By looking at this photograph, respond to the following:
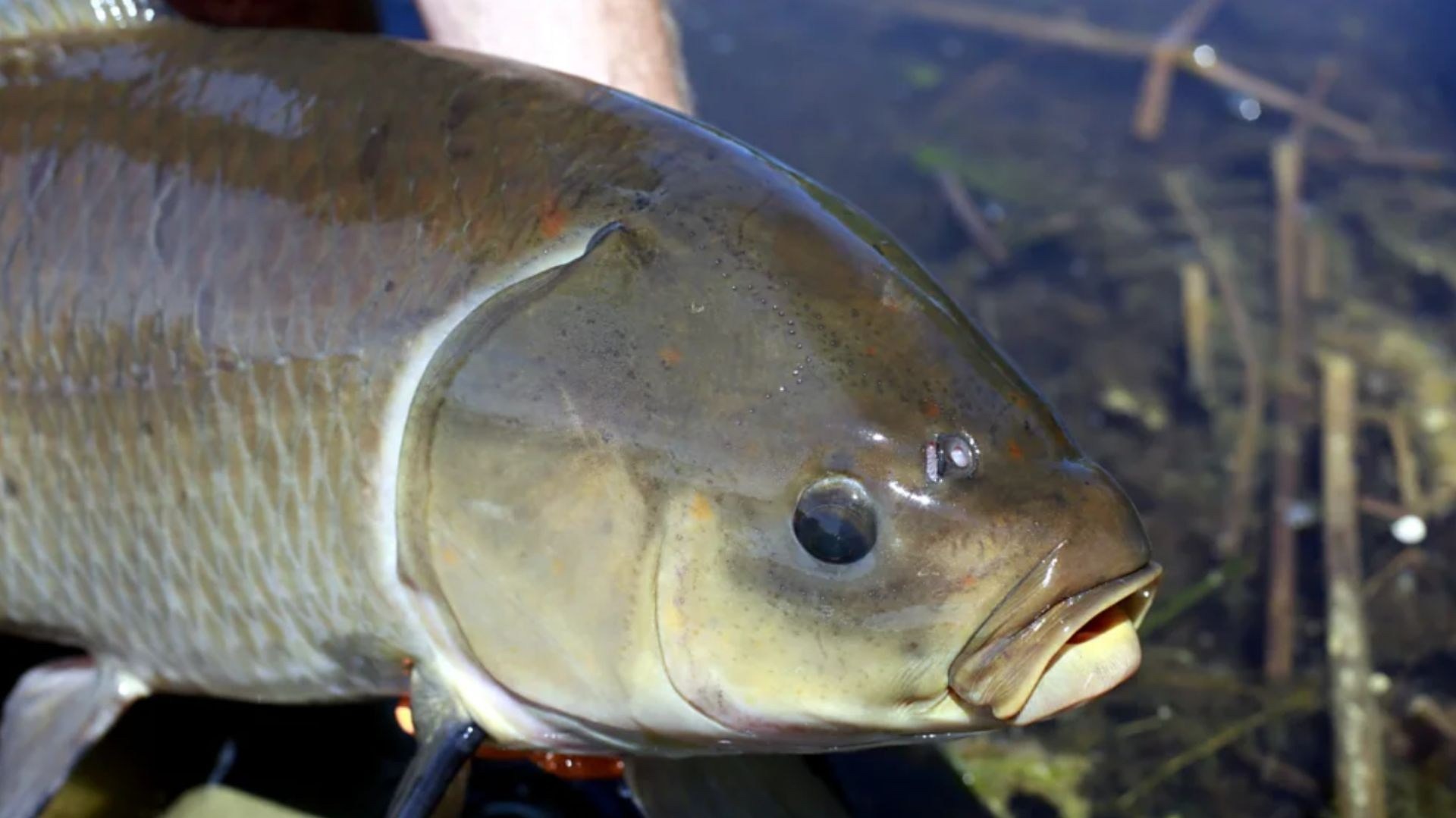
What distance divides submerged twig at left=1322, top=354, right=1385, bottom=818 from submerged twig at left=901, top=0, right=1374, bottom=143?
2593 millimetres

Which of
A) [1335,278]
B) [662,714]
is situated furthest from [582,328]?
[1335,278]

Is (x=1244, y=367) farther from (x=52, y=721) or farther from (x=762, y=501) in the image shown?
(x=52, y=721)

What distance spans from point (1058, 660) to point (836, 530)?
28 cm

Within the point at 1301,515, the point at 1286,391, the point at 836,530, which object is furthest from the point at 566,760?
the point at 1286,391

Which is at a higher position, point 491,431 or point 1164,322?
point 491,431

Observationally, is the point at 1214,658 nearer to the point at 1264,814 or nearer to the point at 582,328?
the point at 1264,814

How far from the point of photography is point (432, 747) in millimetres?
1642

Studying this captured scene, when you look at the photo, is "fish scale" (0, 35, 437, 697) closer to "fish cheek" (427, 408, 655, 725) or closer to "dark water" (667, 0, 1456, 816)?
"fish cheek" (427, 408, 655, 725)

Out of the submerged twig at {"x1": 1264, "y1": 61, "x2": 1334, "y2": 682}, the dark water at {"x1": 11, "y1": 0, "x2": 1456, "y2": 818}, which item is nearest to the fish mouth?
the dark water at {"x1": 11, "y1": 0, "x2": 1456, "y2": 818}

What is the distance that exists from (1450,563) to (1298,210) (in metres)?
2.15

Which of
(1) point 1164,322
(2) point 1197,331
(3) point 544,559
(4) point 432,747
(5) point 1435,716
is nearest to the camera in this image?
(3) point 544,559

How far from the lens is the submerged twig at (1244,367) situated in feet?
11.7

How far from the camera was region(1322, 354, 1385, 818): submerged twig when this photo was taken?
8.50 feet

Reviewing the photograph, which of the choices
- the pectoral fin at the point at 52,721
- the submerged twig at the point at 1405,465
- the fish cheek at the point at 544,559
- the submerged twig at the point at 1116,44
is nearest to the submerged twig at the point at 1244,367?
the submerged twig at the point at 1405,465
